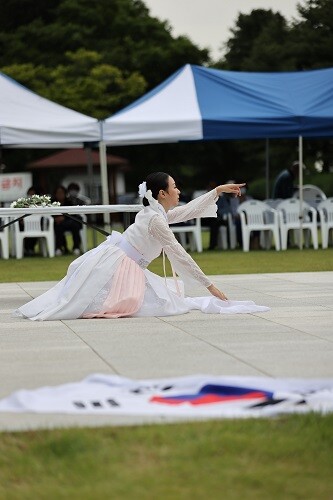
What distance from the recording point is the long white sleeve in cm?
1106

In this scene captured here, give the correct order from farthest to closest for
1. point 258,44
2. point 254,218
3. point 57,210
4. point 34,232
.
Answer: point 258,44, point 254,218, point 34,232, point 57,210

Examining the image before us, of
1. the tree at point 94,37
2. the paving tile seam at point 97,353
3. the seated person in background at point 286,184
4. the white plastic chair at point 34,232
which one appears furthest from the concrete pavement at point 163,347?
the tree at point 94,37

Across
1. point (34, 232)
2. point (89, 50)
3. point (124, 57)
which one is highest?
point (89, 50)

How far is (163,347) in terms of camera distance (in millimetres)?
8539

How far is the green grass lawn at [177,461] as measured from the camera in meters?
4.51

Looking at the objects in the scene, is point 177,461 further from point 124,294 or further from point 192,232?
point 192,232

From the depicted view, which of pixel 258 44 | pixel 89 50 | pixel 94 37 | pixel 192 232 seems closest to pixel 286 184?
pixel 192 232

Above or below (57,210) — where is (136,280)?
below

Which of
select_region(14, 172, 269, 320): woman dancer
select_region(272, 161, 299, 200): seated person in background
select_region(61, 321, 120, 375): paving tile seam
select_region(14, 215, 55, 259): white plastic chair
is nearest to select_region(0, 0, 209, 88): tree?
select_region(272, 161, 299, 200): seated person in background

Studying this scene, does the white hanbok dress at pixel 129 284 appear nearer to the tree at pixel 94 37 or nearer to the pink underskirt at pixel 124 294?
the pink underskirt at pixel 124 294

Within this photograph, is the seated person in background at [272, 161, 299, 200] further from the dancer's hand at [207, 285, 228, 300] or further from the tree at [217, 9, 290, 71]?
the tree at [217, 9, 290, 71]

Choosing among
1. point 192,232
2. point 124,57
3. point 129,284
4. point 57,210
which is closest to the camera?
point 129,284

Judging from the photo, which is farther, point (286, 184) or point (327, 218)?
point (286, 184)

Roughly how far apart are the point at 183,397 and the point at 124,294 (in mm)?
4716
